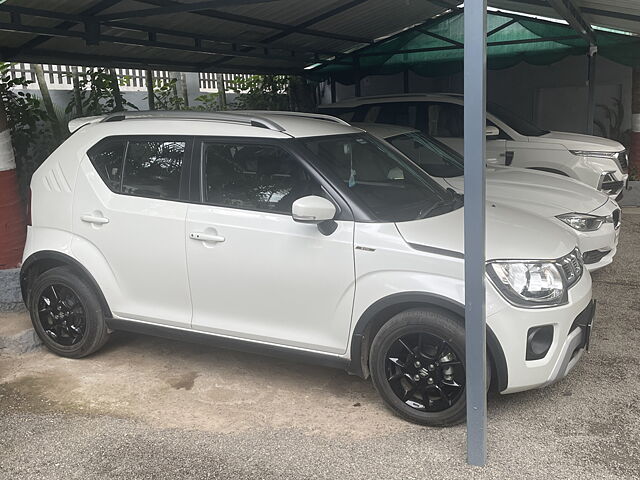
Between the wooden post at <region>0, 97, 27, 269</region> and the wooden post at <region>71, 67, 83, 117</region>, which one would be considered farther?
the wooden post at <region>71, 67, 83, 117</region>

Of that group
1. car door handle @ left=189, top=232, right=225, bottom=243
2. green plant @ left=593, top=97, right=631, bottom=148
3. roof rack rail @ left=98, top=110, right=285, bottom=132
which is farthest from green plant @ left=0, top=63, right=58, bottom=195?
green plant @ left=593, top=97, right=631, bottom=148

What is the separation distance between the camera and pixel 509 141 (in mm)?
8344

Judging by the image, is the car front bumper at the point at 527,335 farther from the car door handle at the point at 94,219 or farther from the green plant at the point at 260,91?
the green plant at the point at 260,91

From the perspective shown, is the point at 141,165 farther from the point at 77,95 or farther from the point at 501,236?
the point at 77,95

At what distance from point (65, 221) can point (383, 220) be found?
232 cm

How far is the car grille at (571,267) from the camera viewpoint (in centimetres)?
363

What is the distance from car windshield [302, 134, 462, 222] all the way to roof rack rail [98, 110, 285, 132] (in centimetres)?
30

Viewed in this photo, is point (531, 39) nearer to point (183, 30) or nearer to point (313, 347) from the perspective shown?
point (183, 30)

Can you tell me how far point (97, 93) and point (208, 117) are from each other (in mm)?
5049

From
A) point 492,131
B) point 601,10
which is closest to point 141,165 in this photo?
point 492,131

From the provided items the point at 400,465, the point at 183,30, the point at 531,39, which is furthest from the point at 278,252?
the point at 531,39

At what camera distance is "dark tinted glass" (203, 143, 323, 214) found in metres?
3.93

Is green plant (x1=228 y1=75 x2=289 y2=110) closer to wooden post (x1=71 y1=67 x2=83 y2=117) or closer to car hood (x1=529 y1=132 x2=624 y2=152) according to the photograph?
wooden post (x1=71 y1=67 x2=83 y2=117)

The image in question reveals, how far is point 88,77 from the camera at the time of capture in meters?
9.14
